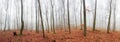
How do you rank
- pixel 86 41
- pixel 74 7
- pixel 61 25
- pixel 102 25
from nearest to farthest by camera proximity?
pixel 86 41
pixel 74 7
pixel 61 25
pixel 102 25

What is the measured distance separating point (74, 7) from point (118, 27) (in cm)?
3763

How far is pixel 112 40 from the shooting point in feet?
98.0

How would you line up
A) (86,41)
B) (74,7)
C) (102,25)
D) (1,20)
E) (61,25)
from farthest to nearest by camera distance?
(102,25), (1,20), (61,25), (74,7), (86,41)

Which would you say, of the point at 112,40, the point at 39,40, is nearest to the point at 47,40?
the point at 39,40

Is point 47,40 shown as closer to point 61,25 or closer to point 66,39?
point 66,39

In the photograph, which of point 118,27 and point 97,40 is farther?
point 118,27

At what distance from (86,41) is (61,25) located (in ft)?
117

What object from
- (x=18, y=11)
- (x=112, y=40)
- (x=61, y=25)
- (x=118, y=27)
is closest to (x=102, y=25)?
(x=118, y=27)

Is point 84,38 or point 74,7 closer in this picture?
point 84,38

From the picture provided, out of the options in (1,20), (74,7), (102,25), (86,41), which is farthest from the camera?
(102,25)

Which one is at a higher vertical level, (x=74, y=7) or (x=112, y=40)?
(x=74, y=7)

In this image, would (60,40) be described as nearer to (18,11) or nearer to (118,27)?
(18,11)

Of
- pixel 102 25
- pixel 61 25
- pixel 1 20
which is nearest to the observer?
pixel 61 25

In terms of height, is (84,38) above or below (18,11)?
below
